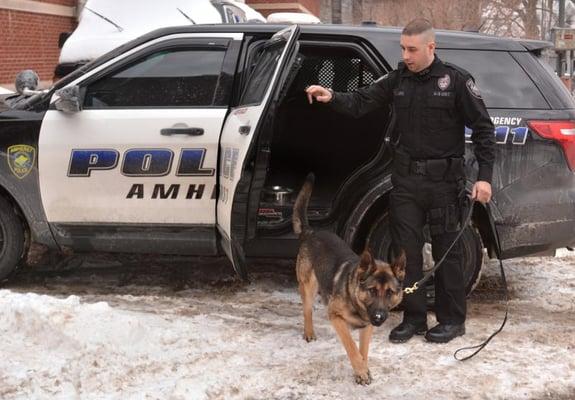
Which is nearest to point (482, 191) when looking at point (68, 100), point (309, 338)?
point (309, 338)

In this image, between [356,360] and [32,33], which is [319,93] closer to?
[356,360]

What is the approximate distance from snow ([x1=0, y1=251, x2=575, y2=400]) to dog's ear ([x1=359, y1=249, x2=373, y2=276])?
0.60 metres

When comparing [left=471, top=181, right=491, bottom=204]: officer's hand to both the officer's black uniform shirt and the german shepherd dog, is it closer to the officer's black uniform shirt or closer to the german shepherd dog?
the officer's black uniform shirt

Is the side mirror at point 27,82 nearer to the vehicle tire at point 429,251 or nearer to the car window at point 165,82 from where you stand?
the car window at point 165,82

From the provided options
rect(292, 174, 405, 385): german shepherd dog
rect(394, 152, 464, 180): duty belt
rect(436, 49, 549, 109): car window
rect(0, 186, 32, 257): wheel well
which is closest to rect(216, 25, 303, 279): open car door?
rect(292, 174, 405, 385): german shepherd dog

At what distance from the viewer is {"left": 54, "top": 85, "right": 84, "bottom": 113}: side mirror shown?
4.33 m

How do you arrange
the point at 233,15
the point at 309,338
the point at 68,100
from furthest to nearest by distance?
1. the point at 233,15
2. the point at 68,100
3. the point at 309,338

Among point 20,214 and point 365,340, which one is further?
point 20,214

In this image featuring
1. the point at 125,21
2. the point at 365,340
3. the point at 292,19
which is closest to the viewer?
the point at 365,340

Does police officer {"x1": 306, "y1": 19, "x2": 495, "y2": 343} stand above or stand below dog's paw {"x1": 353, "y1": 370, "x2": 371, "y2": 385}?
above

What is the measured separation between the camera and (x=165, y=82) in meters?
4.57

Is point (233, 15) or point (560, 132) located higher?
point (233, 15)

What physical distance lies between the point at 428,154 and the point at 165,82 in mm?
1867

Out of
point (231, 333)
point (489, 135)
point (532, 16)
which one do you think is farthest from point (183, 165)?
point (532, 16)
